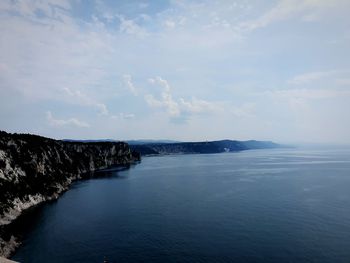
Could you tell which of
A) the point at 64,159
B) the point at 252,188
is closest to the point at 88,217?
the point at 252,188

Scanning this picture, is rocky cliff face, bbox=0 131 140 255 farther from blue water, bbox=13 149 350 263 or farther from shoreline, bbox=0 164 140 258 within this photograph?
blue water, bbox=13 149 350 263

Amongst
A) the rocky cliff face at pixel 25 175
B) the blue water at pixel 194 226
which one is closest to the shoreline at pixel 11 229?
the rocky cliff face at pixel 25 175

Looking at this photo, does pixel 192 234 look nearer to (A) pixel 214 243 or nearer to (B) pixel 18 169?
(A) pixel 214 243

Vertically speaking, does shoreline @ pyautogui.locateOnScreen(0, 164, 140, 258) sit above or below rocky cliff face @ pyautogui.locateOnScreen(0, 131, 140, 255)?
below

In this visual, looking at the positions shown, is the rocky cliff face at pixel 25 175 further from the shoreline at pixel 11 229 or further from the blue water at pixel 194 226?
the blue water at pixel 194 226

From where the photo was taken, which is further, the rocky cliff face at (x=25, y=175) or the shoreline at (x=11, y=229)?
the rocky cliff face at (x=25, y=175)

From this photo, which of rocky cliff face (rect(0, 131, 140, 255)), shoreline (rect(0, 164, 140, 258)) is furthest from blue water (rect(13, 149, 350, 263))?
rocky cliff face (rect(0, 131, 140, 255))

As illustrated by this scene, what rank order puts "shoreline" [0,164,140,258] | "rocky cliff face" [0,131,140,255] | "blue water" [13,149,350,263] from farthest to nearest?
"rocky cliff face" [0,131,140,255] → "shoreline" [0,164,140,258] → "blue water" [13,149,350,263]

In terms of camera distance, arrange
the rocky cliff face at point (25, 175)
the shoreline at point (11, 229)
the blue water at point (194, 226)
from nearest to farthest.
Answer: the blue water at point (194, 226) → the shoreline at point (11, 229) → the rocky cliff face at point (25, 175)
